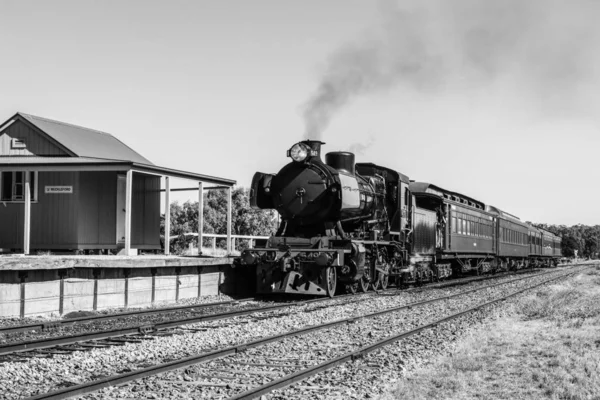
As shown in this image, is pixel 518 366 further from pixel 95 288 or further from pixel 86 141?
pixel 86 141

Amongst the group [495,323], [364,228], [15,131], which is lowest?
[495,323]

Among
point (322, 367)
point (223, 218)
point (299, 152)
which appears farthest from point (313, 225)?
point (223, 218)

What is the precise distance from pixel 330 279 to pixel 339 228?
1290 mm

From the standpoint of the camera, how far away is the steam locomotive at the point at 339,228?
16469 mm

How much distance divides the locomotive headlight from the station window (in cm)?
933

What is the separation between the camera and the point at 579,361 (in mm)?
8477

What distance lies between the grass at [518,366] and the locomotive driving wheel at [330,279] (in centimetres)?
444

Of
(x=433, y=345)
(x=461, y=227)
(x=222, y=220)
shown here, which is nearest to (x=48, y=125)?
(x=461, y=227)

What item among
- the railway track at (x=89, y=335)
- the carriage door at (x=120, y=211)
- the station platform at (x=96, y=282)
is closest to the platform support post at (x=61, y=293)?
the station platform at (x=96, y=282)

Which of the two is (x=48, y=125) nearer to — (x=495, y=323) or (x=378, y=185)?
(x=378, y=185)

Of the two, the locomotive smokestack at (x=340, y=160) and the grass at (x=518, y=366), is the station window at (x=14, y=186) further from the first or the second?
the grass at (x=518, y=366)

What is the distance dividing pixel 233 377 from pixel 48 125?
18.2m

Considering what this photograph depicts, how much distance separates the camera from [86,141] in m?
24.0

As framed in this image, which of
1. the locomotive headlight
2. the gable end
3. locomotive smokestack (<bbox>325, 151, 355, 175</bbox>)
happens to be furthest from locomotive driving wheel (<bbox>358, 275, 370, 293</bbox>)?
the gable end
